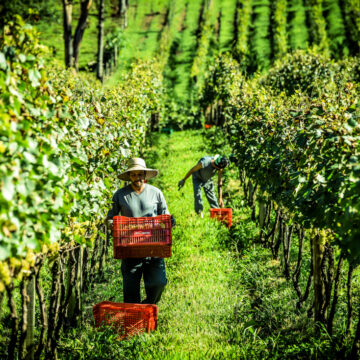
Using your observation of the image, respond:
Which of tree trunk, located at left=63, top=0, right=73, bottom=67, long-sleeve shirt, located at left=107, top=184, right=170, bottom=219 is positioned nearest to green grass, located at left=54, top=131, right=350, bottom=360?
long-sleeve shirt, located at left=107, top=184, right=170, bottom=219

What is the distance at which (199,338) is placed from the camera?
405 centimetres

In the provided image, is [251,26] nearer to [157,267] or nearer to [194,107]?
[194,107]

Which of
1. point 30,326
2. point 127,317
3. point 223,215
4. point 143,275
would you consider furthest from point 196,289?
point 223,215

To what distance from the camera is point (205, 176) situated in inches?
319

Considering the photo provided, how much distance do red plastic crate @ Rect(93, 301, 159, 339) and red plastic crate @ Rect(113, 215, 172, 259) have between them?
516mm

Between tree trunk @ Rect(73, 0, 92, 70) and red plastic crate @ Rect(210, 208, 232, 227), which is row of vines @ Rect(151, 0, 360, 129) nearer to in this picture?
tree trunk @ Rect(73, 0, 92, 70)

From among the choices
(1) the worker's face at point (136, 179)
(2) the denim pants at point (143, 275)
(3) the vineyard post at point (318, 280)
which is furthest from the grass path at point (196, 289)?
(1) the worker's face at point (136, 179)

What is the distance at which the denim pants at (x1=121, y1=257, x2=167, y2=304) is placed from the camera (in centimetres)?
453

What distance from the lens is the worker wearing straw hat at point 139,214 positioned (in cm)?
454

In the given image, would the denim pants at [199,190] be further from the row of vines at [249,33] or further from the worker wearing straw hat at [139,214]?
the row of vines at [249,33]

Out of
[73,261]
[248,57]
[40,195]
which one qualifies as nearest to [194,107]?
[248,57]

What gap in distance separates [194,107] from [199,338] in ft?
65.4

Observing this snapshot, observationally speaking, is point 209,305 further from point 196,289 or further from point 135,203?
point 135,203

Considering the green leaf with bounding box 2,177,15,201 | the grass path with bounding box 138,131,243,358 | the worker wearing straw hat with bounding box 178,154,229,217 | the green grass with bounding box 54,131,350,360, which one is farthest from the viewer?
the worker wearing straw hat with bounding box 178,154,229,217
